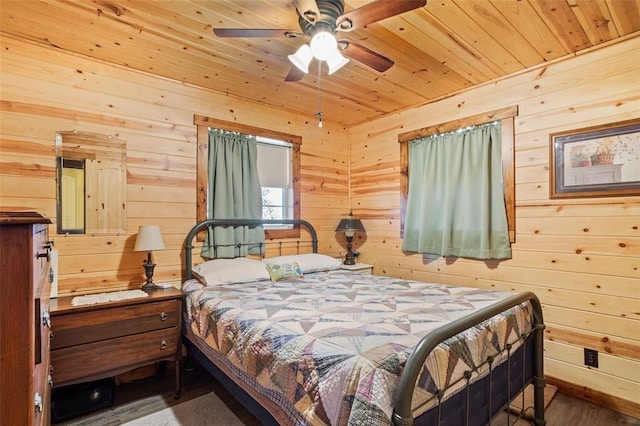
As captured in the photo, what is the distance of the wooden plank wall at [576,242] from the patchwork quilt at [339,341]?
0.77 metres

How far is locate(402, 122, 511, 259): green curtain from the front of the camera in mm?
3023

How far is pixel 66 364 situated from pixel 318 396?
1.79 m

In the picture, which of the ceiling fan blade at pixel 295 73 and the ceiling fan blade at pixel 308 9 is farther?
the ceiling fan blade at pixel 295 73

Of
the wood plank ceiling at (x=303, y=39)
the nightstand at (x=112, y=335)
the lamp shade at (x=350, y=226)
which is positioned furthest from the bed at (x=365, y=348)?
the wood plank ceiling at (x=303, y=39)

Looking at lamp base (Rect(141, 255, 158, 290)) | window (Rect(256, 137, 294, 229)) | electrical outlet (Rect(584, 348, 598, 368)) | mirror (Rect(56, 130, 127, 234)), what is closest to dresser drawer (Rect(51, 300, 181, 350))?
lamp base (Rect(141, 255, 158, 290))

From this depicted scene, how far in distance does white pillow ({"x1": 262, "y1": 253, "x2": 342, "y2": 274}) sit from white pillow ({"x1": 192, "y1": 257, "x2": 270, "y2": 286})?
9.6 inches

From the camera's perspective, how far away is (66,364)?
210 centimetres


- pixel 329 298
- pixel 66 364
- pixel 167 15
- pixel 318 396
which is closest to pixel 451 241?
pixel 329 298

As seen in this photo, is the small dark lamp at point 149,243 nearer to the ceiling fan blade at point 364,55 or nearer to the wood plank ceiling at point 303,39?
the wood plank ceiling at point 303,39

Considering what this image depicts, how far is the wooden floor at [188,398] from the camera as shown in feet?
7.25

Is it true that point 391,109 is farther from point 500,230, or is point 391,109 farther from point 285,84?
point 500,230

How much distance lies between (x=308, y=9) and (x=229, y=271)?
204cm

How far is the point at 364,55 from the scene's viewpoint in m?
2.13

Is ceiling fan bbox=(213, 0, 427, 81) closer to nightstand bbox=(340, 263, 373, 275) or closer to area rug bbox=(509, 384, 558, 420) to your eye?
nightstand bbox=(340, 263, 373, 275)
